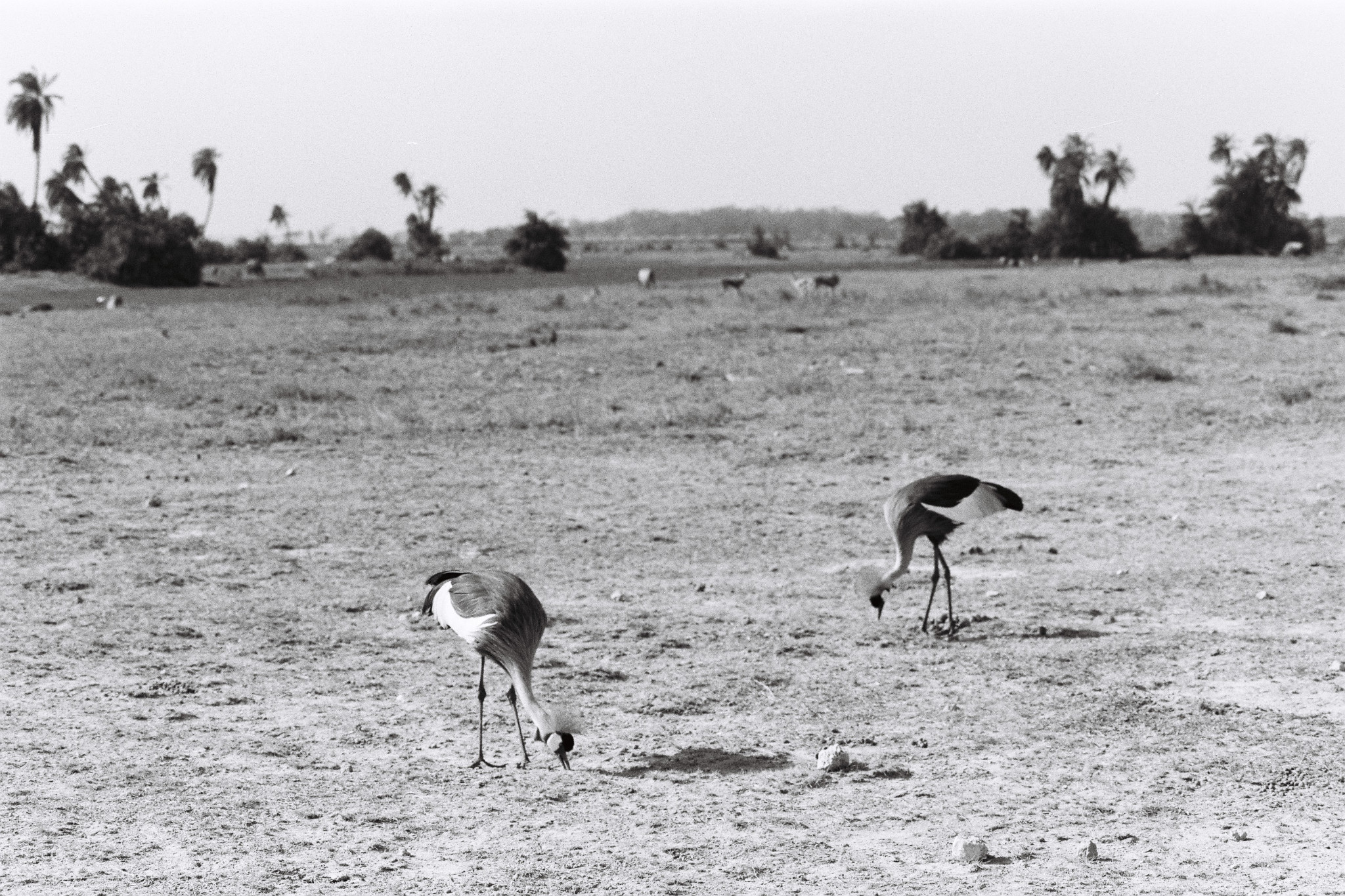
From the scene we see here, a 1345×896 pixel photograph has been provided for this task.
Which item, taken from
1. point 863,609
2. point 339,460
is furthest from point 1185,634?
point 339,460

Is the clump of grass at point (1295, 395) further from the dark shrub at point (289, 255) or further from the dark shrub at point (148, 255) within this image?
the dark shrub at point (289, 255)

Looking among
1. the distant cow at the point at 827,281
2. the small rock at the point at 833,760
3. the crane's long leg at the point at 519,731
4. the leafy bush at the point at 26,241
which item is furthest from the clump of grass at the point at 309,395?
the leafy bush at the point at 26,241

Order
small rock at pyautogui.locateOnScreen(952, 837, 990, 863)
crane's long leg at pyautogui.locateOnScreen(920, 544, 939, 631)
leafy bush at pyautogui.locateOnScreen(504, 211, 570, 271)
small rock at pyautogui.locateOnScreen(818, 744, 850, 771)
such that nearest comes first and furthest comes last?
small rock at pyautogui.locateOnScreen(952, 837, 990, 863), small rock at pyautogui.locateOnScreen(818, 744, 850, 771), crane's long leg at pyautogui.locateOnScreen(920, 544, 939, 631), leafy bush at pyautogui.locateOnScreen(504, 211, 570, 271)

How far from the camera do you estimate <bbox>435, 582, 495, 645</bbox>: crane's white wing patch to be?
5254mm

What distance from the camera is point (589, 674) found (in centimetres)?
638

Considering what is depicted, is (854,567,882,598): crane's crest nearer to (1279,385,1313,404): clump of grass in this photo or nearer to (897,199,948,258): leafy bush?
(1279,385,1313,404): clump of grass

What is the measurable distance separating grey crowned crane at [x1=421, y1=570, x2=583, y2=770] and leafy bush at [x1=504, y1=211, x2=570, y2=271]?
158ft

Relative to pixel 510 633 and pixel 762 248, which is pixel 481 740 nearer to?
pixel 510 633

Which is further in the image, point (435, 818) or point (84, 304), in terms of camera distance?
point (84, 304)

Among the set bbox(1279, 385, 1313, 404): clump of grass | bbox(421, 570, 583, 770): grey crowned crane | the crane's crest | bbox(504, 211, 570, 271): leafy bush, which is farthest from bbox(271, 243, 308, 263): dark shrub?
bbox(421, 570, 583, 770): grey crowned crane

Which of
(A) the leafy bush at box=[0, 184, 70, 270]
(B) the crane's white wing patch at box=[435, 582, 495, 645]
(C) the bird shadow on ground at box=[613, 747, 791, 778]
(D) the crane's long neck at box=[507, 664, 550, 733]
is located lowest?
(C) the bird shadow on ground at box=[613, 747, 791, 778]

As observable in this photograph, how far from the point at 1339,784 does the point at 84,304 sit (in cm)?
3185

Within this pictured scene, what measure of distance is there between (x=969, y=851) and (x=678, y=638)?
2616 millimetres

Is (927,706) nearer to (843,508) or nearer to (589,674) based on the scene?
(589,674)
